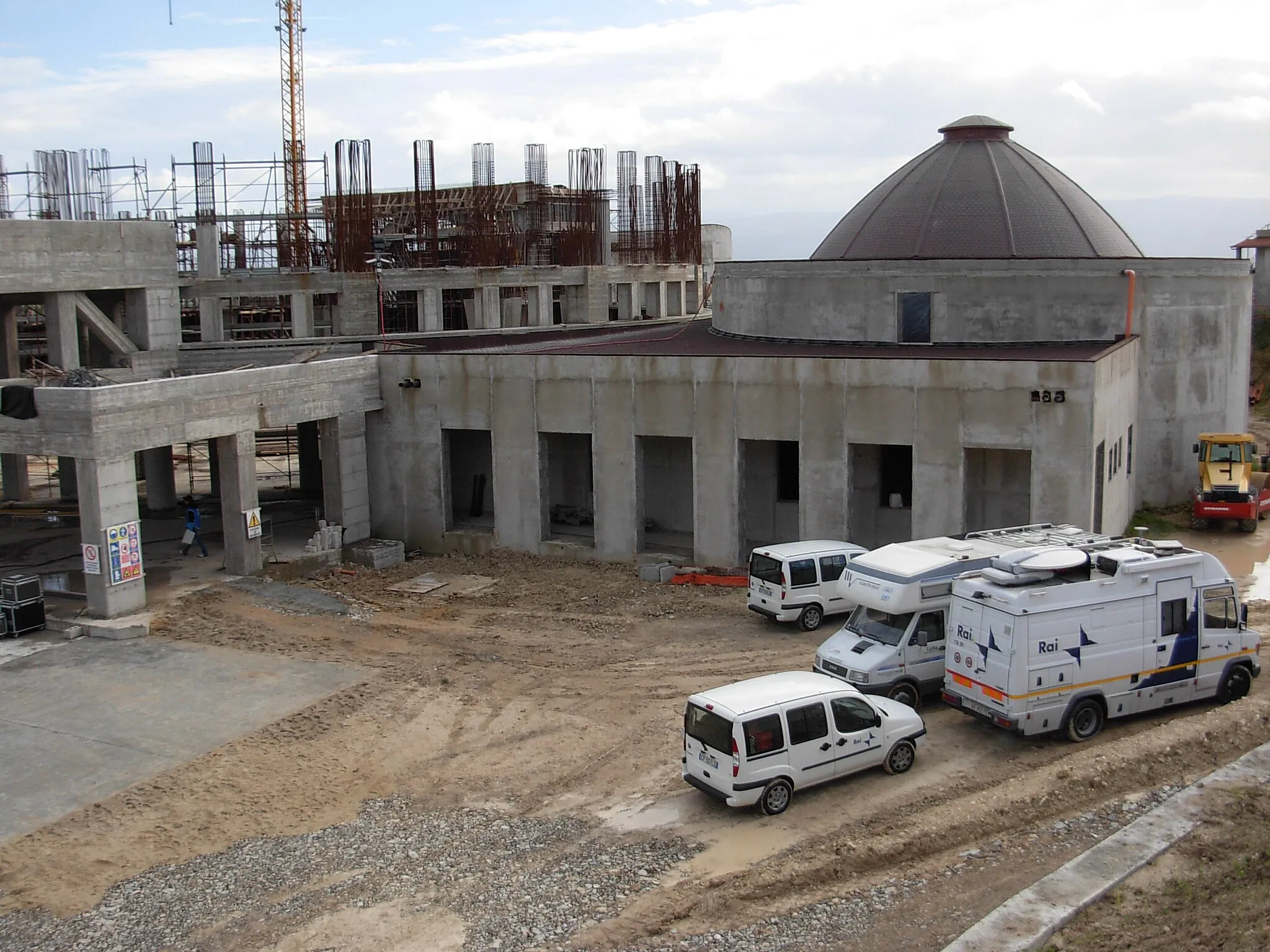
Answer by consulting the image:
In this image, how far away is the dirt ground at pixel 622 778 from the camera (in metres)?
12.6

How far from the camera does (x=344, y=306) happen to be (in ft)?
138

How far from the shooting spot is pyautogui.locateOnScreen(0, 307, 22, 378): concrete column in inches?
1391

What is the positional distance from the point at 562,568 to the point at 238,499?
7722 mm

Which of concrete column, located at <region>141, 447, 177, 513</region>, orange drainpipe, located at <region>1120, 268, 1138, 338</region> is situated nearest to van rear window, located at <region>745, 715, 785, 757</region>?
orange drainpipe, located at <region>1120, 268, 1138, 338</region>

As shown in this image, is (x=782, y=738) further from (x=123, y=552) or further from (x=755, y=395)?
(x=123, y=552)

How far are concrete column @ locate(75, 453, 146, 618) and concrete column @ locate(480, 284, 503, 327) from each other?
23.9 metres

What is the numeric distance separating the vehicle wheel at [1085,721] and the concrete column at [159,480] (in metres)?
27.3

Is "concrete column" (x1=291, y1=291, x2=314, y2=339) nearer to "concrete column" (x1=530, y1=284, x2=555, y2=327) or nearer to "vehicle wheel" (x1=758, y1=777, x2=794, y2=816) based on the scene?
"concrete column" (x1=530, y1=284, x2=555, y2=327)

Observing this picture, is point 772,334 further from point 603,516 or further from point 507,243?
point 507,243

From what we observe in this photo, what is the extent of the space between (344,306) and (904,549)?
92.0 ft

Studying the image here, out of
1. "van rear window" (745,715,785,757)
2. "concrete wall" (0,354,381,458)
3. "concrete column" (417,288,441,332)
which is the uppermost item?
"concrete column" (417,288,441,332)

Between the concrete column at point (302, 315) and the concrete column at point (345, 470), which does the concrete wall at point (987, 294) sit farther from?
the concrete column at point (302, 315)

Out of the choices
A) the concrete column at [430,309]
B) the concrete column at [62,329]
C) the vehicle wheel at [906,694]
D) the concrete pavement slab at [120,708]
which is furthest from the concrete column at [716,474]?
the concrete column at [430,309]

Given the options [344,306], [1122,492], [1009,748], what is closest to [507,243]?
[344,306]
